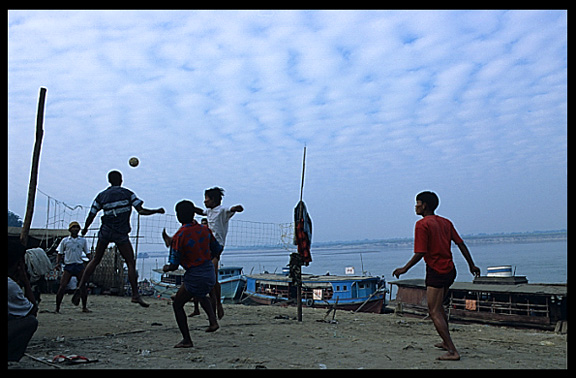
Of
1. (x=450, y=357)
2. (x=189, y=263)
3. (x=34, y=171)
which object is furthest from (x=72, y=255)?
(x=450, y=357)

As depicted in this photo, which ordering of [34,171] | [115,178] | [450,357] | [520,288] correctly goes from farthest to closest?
1. [520,288]
2. [115,178]
3. [34,171]
4. [450,357]

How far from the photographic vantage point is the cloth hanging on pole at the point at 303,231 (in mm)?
9352

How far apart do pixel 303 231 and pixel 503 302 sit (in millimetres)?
10744

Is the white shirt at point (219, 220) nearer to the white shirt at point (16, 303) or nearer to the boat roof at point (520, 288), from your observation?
the white shirt at point (16, 303)

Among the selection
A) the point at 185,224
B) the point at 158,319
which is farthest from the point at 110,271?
the point at 185,224

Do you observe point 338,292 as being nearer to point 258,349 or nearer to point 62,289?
point 62,289

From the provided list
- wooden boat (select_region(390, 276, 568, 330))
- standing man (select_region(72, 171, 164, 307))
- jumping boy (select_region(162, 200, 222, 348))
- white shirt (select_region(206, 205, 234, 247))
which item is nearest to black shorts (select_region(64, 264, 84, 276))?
standing man (select_region(72, 171, 164, 307))

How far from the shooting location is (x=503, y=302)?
55.3ft

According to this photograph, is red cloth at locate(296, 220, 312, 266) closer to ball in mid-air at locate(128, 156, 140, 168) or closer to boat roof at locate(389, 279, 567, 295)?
ball in mid-air at locate(128, 156, 140, 168)

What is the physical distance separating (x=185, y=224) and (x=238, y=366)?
1.81 meters

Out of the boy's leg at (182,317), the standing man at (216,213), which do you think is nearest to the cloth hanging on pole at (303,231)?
the standing man at (216,213)

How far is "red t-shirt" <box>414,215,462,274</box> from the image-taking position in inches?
192

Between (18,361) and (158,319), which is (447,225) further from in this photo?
(158,319)

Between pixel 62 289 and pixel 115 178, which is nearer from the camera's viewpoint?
pixel 115 178
